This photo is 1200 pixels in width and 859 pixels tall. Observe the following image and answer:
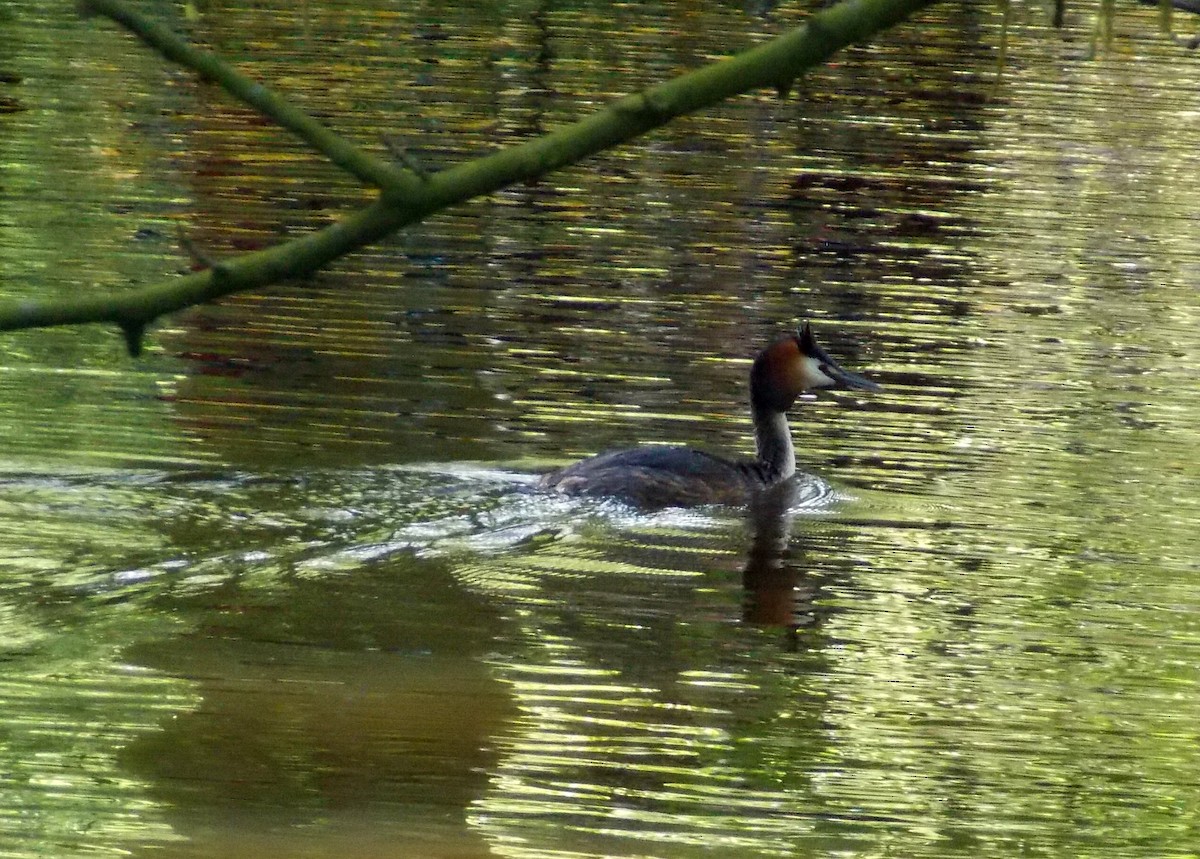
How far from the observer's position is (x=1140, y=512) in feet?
29.7

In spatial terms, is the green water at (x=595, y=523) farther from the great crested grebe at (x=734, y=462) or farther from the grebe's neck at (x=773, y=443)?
the grebe's neck at (x=773, y=443)

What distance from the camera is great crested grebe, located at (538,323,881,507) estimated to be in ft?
29.2

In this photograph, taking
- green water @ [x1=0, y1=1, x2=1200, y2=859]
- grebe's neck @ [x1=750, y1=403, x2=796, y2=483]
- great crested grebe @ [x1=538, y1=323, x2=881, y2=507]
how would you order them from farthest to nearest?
grebe's neck @ [x1=750, y1=403, x2=796, y2=483], great crested grebe @ [x1=538, y1=323, x2=881, y2=507], green water @ [x1=0, y1=1, x2=1200, y2=859]

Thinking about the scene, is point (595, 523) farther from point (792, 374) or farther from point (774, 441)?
point (792, 374)

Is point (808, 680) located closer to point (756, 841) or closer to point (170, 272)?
point (756, 841)

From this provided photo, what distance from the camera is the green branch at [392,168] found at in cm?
218

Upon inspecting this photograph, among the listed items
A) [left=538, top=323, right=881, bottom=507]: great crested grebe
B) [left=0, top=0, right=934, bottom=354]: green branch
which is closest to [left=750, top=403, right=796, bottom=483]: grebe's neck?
[left=538, top=323, right=881, bottom=507]: great crested grebe

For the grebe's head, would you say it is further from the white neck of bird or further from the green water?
the green water

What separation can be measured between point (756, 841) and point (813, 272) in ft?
27.3

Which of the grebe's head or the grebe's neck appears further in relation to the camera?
the grebe's head

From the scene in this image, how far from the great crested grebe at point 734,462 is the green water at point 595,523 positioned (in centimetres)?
16

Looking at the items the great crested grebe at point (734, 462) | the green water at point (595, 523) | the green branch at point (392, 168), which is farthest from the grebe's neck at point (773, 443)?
the green branch at point (392, 168)

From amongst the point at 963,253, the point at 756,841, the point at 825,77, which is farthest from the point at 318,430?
the point at 825,77

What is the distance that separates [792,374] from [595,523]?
5.62 ft
